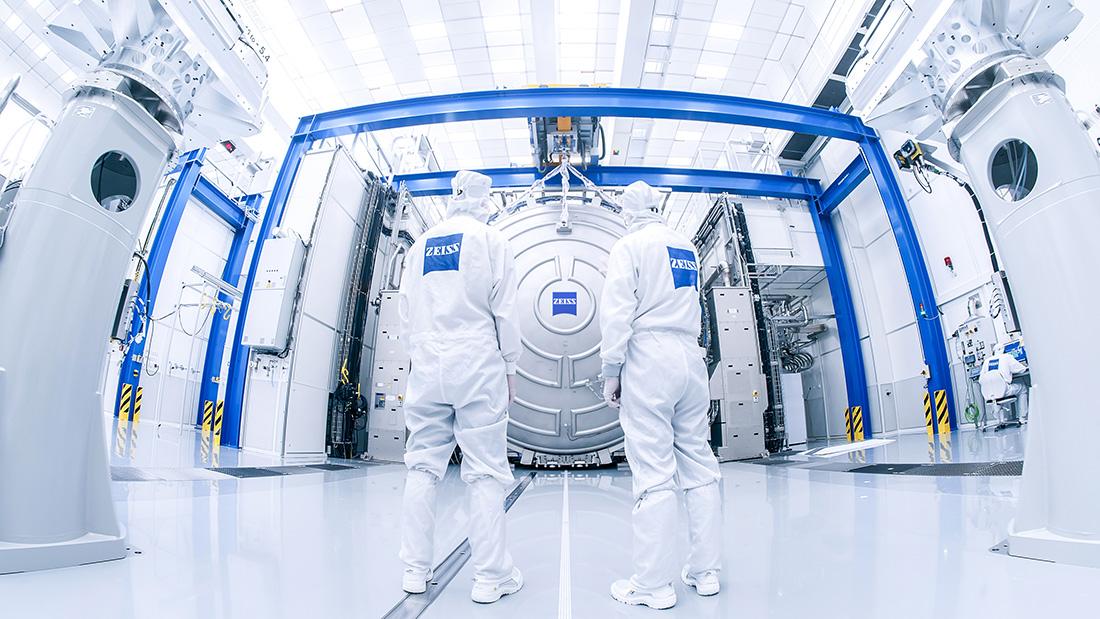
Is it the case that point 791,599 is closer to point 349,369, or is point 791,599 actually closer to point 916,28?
point 916,28

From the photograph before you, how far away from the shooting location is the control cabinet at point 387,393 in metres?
5.96

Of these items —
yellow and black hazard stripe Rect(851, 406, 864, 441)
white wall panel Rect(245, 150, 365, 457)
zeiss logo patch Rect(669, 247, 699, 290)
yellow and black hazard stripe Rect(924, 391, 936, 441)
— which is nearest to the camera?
zeiss logo patch Rect(669, 247, 699, 290)

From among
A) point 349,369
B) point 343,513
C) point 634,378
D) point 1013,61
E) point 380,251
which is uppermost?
point 380,251

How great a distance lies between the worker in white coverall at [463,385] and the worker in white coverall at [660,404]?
404 millimetres

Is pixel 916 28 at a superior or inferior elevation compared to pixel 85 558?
superior

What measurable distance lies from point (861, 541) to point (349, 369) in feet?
20.3

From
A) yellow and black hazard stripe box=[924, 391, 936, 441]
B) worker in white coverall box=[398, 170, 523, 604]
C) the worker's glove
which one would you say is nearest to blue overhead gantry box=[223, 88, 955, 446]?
yellow and black hazard stripe box=[924, 391, 936, 441]

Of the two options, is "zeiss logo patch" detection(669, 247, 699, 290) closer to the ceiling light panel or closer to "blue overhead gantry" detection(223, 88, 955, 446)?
"blue overhead gantry" detection(223, 88, 955, 446)

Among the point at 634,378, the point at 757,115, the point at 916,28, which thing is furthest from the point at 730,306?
the point at 634,378

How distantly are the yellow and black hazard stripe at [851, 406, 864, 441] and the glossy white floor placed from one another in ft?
18.9

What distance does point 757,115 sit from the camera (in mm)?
7004

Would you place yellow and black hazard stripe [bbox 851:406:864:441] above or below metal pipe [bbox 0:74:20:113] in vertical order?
below

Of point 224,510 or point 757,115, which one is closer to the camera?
point 224,510

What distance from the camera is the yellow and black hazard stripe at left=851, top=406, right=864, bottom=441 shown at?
8.45 m
